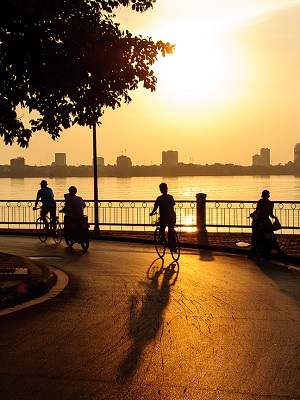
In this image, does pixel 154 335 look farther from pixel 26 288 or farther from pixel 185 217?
pixel 185 217

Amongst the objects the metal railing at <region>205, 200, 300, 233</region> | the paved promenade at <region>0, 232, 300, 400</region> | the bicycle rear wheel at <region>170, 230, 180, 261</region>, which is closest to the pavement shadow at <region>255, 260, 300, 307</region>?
the paved promenade at <region>0, 232, 300, 400</region>

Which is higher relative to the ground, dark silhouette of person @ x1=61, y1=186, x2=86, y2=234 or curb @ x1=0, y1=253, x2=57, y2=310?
dark silhouette of person @ x1=61, y1=186, x2=86, y2=234

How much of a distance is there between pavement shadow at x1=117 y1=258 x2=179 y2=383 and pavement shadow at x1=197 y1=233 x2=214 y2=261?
2.95m

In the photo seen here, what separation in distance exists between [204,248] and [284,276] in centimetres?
659

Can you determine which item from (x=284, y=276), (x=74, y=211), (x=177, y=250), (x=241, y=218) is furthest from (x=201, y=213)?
(x=284, y=276)

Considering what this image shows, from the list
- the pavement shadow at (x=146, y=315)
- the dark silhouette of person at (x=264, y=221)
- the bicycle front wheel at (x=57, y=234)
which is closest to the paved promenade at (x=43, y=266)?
the dark silhouette of person at (x=264, y=221)

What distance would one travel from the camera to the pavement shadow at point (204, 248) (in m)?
18.7

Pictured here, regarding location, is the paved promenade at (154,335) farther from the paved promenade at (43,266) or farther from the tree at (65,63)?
the tree at (65,63)

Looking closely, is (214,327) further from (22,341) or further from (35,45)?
(35,45)

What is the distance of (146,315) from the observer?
33.2ft

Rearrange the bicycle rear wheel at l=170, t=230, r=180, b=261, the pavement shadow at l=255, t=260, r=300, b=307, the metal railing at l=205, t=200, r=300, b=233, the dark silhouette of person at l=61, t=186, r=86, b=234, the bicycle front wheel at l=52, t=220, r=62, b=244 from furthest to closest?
1. the metal railing at l=205, t=200, r=300, b=233
2. the bicycle front wheel at l=52, t=220, r=62, b=244
3. the dark silhouette of person at l=61, t=186, r=86, b=234
4. the bicycle rear wheel at l=170, t=230, r=180, b=261
5. the pavement shadow at l=255, t=260, r=300, b=307

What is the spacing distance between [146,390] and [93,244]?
17.0m

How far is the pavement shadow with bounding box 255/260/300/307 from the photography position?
12456 millimetres

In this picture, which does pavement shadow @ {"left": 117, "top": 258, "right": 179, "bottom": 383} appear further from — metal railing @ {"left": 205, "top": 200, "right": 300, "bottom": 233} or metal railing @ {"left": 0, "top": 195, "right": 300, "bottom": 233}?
metal railing @ {"left": 0, "top": 195, "right": 300, "bottom": 233}
